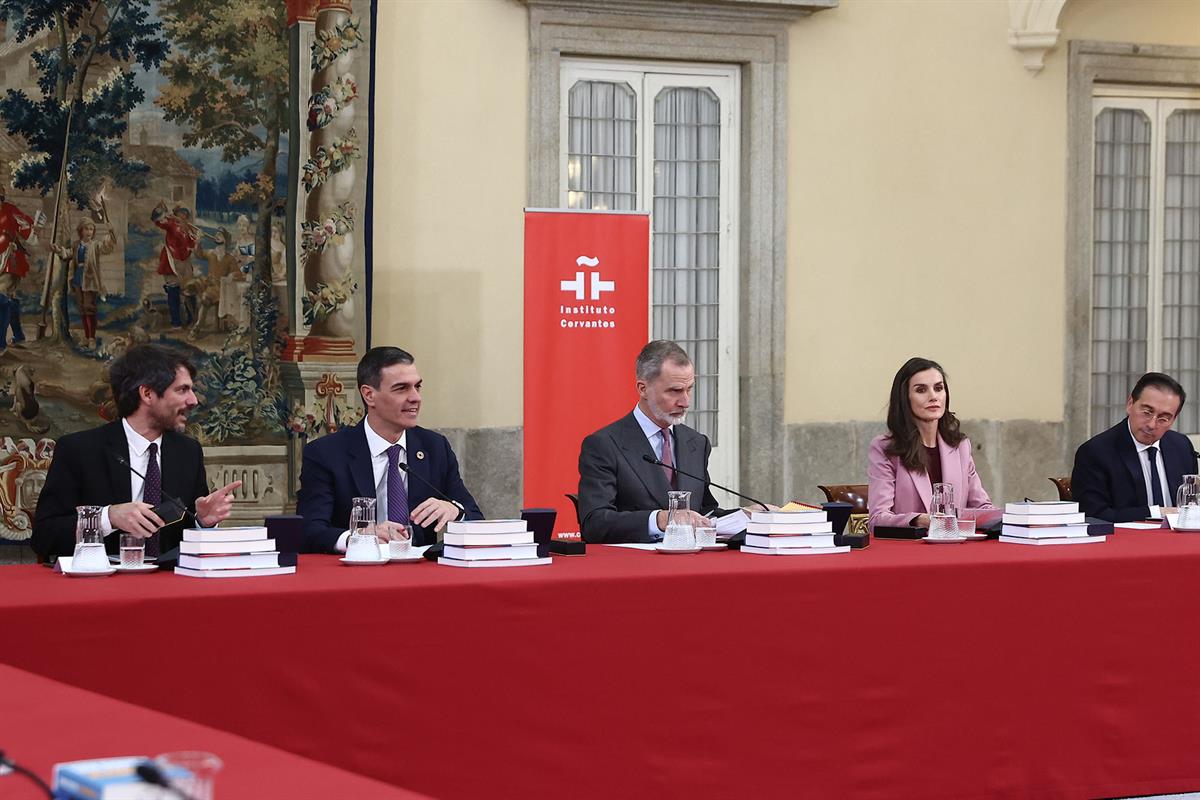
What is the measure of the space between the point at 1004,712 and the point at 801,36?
5381 mm

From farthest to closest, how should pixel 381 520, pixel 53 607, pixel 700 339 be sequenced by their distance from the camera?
pixel 700 339 → pixel 381 520 → pixel 53 607

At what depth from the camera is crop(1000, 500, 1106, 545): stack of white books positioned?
181 inches

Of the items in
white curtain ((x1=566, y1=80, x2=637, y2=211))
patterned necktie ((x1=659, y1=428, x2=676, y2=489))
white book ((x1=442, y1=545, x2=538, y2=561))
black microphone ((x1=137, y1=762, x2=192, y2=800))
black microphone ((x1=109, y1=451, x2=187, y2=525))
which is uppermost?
white curtain ((x1=566, y1=80, x2=637, y2=211))

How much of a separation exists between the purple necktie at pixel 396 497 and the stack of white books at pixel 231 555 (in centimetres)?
102

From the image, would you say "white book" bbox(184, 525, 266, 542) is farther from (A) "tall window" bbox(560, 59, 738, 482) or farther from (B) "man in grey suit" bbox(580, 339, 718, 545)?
(A) "tall window" bbox(560, 59, 738, 482)

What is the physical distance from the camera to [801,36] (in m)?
8.63

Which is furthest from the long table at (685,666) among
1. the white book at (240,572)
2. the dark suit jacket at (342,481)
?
the dark suit jacket at (342,481)

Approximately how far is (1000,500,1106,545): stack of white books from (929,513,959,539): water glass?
168 millimetres

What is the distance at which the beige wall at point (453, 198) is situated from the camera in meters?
8.00

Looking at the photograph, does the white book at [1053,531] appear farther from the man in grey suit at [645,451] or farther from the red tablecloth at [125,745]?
the red tablecloth at [125,745]

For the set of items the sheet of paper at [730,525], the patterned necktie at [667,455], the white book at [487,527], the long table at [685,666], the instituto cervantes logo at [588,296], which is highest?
the instituto cervantes logo at [588,296]

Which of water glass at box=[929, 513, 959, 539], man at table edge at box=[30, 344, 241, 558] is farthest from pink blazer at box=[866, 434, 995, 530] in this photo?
man at table edge at box=[30, 344, 241, 558]

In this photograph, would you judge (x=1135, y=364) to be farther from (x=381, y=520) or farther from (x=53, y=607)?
(x=53, y=607)

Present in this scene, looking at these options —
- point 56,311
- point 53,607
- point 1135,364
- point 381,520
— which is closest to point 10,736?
point 53,607
